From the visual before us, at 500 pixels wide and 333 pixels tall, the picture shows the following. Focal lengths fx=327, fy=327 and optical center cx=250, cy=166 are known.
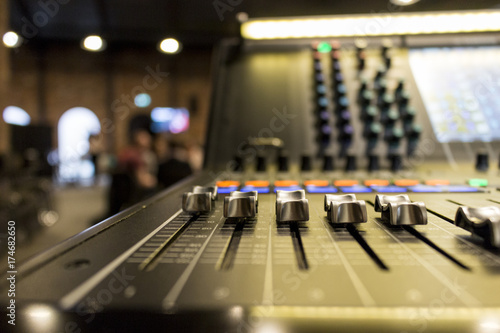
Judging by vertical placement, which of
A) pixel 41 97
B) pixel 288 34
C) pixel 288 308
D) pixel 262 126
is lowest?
pixel 288 308

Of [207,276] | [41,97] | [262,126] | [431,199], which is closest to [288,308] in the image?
[207,276]

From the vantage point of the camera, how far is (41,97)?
789cm

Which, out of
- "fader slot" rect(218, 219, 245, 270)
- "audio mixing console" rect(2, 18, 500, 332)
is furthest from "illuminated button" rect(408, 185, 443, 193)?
"fader slot" rect(218, 219, 245, 270)

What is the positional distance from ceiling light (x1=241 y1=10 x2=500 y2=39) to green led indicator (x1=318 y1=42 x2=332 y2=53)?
0.09 ft

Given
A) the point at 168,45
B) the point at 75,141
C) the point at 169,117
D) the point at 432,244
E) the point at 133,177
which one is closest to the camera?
the point at 432,244

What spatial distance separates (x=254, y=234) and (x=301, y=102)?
605 mm

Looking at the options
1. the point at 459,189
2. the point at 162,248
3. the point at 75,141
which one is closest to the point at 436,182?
the point at 459,189

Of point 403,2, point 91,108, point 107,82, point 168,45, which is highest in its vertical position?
point 107,82

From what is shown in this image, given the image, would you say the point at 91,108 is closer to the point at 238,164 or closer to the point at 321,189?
the point at 238,164

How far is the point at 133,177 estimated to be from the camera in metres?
3.15

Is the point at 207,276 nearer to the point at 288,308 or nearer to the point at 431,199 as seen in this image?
the point at 288,308

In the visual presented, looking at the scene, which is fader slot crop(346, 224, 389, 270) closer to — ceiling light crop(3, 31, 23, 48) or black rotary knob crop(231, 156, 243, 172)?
black rotary knob crop(231, 156, 243, 172)

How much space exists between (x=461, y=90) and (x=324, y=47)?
0.39m

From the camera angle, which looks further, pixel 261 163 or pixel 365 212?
pixel 261 163
